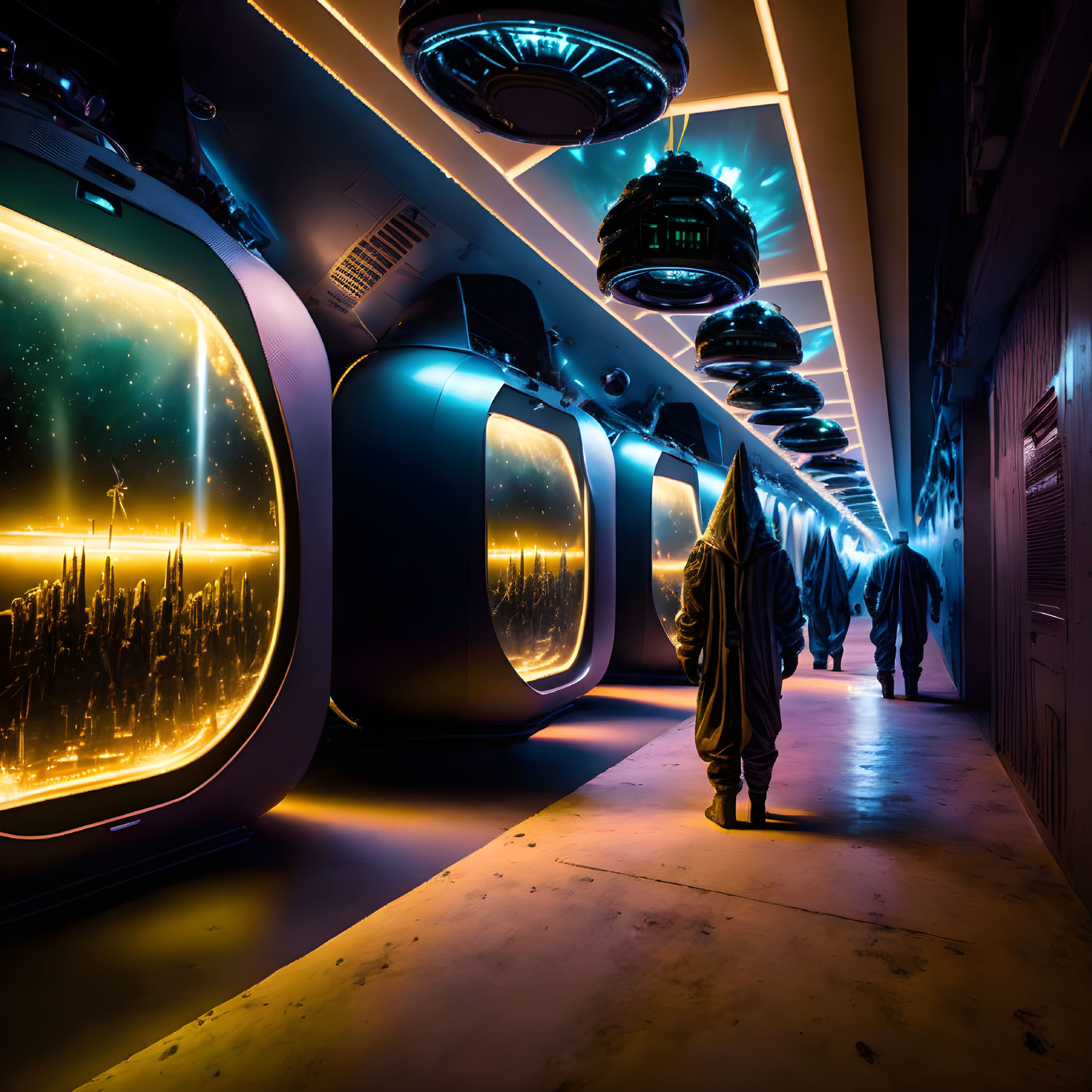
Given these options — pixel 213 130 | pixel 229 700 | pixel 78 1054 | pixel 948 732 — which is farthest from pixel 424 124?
pixel 948 732

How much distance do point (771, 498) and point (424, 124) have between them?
1300 centimetres

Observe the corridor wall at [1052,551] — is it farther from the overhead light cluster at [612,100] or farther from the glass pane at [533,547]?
the glass pane at [533,547]

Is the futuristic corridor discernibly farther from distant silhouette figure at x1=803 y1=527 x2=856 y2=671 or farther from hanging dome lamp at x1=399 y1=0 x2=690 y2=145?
distant silhouette figure at x1=803 y1=527 x2=856 y2=671

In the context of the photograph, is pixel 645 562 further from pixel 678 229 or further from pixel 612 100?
pixel 612 100

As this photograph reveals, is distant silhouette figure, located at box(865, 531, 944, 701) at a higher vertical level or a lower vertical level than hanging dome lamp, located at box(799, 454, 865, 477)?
lower

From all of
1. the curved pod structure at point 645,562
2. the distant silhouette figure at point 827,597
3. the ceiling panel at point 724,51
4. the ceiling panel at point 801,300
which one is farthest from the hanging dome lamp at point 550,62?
the distant silhouette figure at point 827,597

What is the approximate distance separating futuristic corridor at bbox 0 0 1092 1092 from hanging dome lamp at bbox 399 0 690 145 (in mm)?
19

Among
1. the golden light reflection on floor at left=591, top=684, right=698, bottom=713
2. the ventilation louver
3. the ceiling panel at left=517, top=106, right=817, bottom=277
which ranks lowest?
the golden light reflection on floor at left=591, top=684, right=698, bottom=713

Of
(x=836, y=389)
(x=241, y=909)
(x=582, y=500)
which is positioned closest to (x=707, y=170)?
(x=582, y=500)

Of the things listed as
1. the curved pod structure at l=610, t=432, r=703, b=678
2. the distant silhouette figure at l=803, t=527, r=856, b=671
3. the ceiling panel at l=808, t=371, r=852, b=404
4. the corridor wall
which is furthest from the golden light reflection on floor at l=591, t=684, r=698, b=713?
the ceiling panel at l=808, t=371, r=852, b=404

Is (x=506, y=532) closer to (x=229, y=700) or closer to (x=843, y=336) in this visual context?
(x=229, y=700)

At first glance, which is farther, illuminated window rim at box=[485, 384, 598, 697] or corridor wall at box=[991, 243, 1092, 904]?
illuminated window rim at box=[485, 384, 598, 697]

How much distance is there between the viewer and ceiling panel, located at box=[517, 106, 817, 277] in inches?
165

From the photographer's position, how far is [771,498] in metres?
15.8
